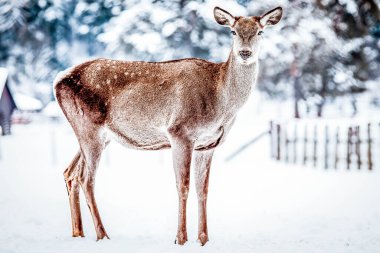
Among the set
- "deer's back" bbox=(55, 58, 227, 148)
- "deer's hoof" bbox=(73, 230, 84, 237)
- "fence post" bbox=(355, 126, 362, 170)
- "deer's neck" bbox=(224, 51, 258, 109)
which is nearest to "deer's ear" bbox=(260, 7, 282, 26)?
"deer's neck" bbox=(224, 51, 258, 109)

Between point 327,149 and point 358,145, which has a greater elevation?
point 358,145

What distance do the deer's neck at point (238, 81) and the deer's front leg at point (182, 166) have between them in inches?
24.8

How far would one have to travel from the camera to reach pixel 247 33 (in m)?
3.64

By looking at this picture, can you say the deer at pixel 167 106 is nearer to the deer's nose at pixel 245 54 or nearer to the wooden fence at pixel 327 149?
the deer's nose at pixel 245 54

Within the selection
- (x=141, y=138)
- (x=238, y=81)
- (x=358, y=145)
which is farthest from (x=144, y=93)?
(x=358, y=145)

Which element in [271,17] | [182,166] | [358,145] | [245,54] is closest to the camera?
[245,54]

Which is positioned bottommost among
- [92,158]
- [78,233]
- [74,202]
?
[78,233]

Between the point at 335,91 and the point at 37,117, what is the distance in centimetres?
1862

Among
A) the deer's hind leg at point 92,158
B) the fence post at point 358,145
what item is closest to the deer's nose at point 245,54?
the deer's hind leg at point 92,158

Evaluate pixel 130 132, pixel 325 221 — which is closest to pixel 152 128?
pixel 130 132

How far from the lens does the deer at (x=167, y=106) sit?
381 centimetres

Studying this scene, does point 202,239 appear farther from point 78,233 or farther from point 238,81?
point 238,81

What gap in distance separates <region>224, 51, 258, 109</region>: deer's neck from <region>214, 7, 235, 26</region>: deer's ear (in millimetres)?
337

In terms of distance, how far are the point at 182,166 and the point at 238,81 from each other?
40.3 inches
